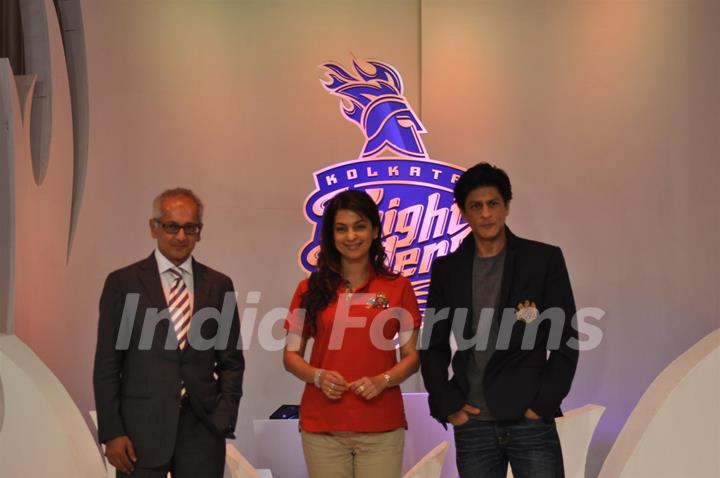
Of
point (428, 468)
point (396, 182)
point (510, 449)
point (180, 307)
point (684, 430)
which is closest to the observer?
point (510, 449)

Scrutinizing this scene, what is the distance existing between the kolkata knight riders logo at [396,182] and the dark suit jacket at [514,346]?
2036mm

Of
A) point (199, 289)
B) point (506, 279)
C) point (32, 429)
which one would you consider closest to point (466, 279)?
point (506, 279)

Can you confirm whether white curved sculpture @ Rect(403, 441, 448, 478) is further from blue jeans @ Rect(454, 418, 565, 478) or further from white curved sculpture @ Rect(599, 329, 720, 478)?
blue jeans @ Rect(454, 418, 565, 478)

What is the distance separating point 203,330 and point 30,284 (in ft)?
7.70

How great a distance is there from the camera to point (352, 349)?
2.71 metres

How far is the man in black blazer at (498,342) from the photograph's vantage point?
2.60 meters

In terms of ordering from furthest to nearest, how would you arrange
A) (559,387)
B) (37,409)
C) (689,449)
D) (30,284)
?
(30,284)
(37,409)
(689,449)
(559,387)

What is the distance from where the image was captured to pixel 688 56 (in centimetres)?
486

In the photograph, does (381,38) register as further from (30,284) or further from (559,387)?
(559,387)

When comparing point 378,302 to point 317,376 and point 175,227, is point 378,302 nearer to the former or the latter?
point 317,376

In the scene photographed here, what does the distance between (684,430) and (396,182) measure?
2127 mm

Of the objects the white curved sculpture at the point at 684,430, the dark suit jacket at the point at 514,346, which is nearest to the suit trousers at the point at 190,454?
the dark suit jacket at the point at 514,346

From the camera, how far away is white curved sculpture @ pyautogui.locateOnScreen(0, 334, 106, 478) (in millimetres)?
3568

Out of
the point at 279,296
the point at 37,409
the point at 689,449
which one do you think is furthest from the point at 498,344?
the point at 279,296
